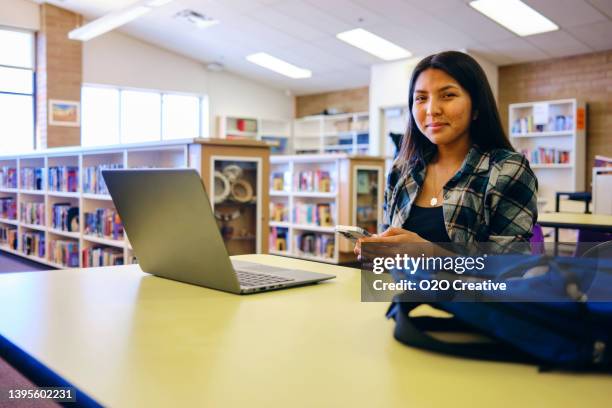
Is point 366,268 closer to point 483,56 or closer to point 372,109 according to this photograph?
point 483,56

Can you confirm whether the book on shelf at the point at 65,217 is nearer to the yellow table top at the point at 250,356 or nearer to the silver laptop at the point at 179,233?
the silver laptop at the point at 179,233

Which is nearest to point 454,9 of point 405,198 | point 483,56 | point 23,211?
point 483,56

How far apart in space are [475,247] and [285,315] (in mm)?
553

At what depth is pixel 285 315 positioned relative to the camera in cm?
89

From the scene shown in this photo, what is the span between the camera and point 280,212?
691cm

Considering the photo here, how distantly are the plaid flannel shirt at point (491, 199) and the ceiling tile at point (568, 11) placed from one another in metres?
6.44

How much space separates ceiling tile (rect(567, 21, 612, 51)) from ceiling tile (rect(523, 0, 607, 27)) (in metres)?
0.17

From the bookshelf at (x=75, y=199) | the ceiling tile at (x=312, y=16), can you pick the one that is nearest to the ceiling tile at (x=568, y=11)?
the ceiling tile at (x=312, y=16)

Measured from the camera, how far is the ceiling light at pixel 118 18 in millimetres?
7234

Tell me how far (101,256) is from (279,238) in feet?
7.93

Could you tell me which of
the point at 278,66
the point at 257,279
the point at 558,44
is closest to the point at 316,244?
the point at 558,44

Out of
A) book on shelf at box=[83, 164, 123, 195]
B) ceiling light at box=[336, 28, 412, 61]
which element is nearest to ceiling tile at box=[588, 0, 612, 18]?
ceiling light at box=[336, 28, 412, 61]

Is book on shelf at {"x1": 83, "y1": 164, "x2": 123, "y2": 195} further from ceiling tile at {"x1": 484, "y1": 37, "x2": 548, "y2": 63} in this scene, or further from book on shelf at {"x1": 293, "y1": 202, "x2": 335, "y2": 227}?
ceiling tile at {"x1": 484, "y1": 37, "x2": 548, "y2": 63}

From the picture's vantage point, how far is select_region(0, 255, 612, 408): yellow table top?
55cm
